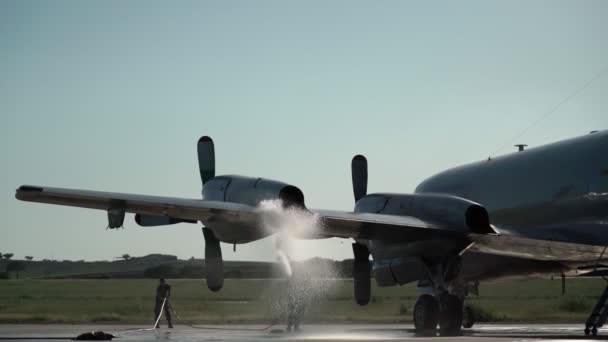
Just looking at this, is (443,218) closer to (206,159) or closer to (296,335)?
(296,335)

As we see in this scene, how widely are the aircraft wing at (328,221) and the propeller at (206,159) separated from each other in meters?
2.49

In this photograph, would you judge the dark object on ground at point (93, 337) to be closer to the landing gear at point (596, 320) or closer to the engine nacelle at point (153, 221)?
the engine nacelle at point (153, 221)

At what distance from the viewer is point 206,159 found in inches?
917

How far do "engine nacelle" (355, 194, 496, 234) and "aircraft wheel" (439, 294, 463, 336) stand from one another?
6.60 feet

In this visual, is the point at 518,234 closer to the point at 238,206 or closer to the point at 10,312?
the point at 238,206

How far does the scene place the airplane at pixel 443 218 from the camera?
19.0m

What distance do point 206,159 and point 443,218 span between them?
597 cm

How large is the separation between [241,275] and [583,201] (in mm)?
95464

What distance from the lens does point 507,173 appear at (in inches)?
928

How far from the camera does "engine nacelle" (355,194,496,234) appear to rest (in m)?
20.7

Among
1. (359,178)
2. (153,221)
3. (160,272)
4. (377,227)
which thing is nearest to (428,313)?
(377,227)

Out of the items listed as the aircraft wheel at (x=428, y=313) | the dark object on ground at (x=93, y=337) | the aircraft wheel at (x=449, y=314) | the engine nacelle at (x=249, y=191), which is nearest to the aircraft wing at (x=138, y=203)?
the engine nacelle at (x=249, y=191)

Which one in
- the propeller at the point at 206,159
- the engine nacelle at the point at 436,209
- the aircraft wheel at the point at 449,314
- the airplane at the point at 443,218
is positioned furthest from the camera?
the propeller at the point at 206,159

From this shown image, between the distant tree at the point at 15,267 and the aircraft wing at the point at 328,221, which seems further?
the distant tree at the point at 15,267
